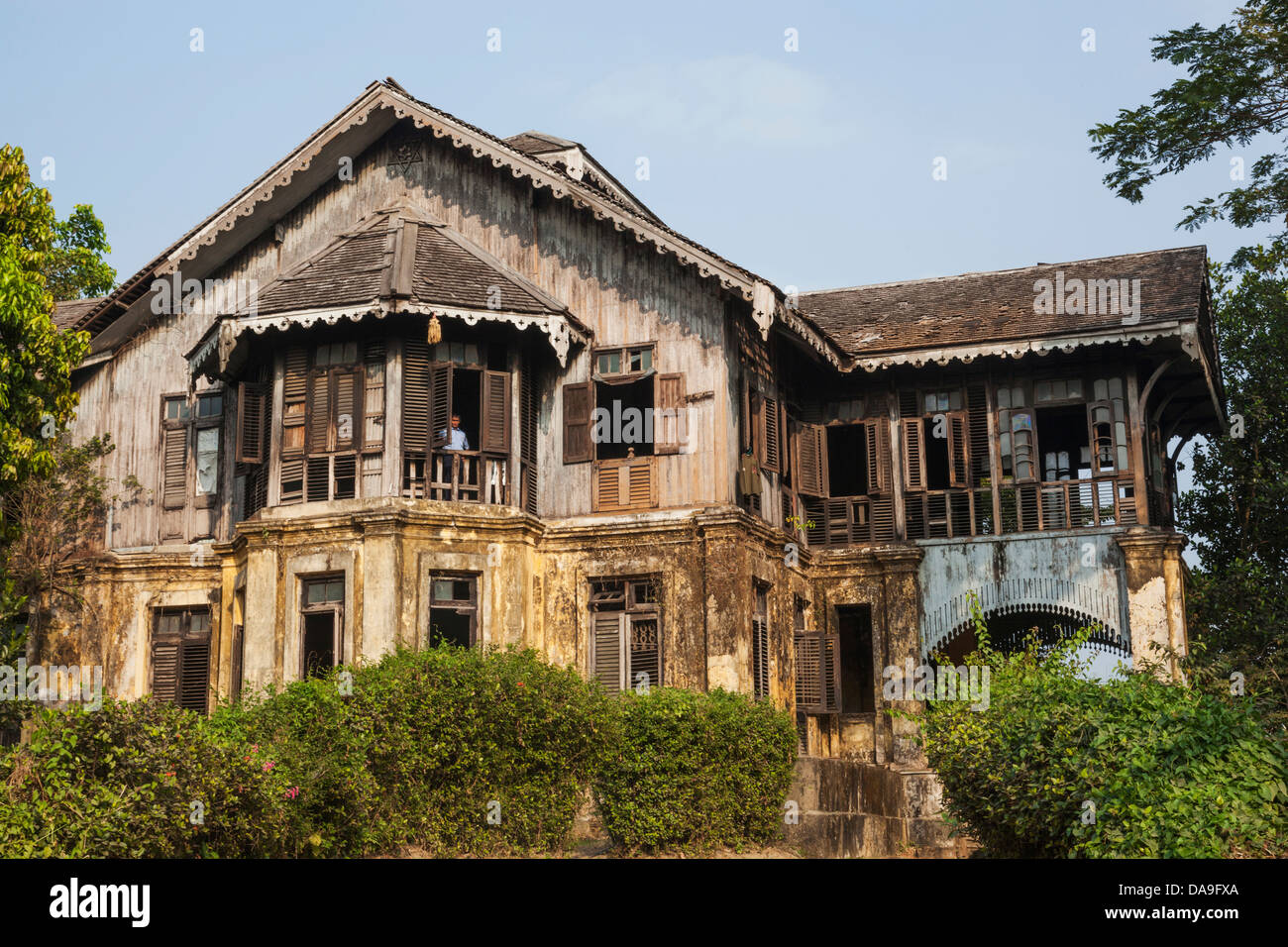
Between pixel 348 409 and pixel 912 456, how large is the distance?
955 centimetres

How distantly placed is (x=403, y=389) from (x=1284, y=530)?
1751 centimetres

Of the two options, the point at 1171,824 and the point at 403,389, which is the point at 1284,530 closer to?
the point at 403,389

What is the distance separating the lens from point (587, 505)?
2161cm

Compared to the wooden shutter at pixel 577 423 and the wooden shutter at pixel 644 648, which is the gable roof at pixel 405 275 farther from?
the wooden shutter at pixel 644 648

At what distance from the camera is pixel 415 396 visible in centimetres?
2080

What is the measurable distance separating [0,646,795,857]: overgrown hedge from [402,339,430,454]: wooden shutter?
14.6 ft

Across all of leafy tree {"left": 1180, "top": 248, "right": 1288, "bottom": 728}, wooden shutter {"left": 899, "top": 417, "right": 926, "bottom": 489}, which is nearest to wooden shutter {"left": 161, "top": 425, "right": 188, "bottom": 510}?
wooden shutter {"left": 899, "top": 417, "right": 926, "bottom": 489}

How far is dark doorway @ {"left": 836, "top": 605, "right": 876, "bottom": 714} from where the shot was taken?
2673cm

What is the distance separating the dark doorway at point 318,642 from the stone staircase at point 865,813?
278 inches

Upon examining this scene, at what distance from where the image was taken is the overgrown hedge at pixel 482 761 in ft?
48.5

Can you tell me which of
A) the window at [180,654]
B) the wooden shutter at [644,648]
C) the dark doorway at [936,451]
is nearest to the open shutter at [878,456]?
the dark doorway at [936,451]

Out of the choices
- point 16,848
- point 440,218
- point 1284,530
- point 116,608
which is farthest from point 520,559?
point 1284,530

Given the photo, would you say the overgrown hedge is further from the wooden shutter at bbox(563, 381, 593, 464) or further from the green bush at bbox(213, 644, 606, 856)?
the wooden shutter at bbox(563, 381, 593, 464)

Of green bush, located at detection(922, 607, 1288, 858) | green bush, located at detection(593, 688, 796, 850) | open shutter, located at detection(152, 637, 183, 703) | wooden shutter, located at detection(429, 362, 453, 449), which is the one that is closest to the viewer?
green bush, located at detection(922, 607, 1288, 858)
